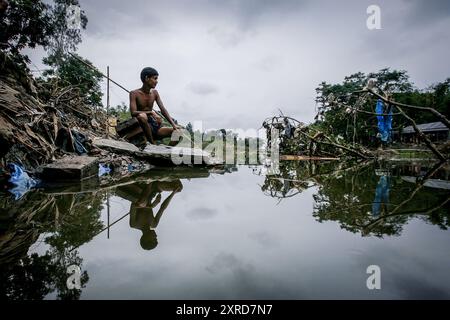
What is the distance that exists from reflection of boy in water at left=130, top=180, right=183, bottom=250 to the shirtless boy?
2655 millimetres

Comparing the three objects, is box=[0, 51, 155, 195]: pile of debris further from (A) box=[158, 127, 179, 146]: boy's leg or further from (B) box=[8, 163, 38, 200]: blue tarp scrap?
(A) box=[158, 127, 179, 146]: boy's leg

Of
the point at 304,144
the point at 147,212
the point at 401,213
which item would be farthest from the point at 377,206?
the point at 304,144

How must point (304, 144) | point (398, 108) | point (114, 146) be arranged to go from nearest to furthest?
point (398, 108) → point (114, 146) → point (304, 144)

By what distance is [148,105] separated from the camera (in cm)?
471

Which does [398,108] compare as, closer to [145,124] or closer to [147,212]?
[147,212]

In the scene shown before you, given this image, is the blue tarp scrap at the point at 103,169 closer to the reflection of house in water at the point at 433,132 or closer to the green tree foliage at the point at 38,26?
the green tree foliage at the point at 38,26

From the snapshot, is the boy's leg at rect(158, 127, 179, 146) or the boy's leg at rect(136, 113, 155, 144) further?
the boy's leg at rect(158, 127, 179, 146)

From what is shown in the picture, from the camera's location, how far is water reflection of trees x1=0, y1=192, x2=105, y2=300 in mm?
699

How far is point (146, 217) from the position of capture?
54.2 inches

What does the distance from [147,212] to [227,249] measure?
0.69 m

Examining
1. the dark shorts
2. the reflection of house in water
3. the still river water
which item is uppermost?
the reflection of house in water

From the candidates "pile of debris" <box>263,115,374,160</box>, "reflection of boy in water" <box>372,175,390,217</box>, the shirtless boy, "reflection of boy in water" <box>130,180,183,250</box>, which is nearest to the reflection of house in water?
"pile of debris" <box>263,115,374,160</box>

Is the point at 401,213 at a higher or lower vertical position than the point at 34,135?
lower
